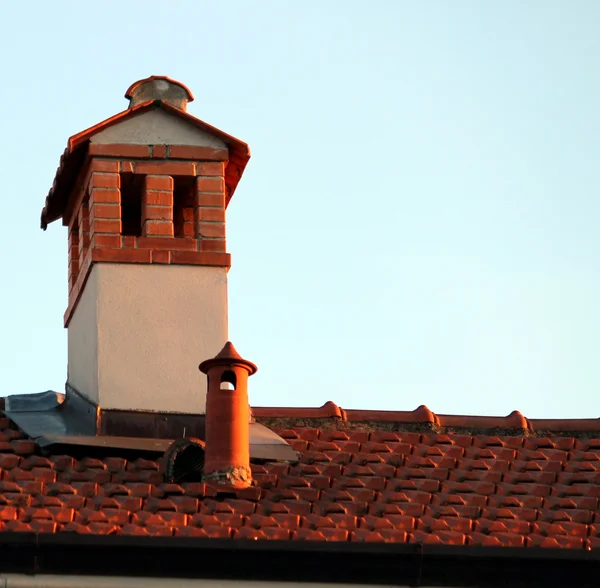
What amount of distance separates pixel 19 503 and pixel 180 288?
102 inches

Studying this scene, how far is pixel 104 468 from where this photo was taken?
477 inches

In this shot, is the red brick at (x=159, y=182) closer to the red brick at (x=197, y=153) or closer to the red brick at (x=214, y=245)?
the red brick at (x=197, y=153)

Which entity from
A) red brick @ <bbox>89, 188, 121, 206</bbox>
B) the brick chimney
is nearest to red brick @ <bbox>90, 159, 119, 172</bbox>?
the brick chimney

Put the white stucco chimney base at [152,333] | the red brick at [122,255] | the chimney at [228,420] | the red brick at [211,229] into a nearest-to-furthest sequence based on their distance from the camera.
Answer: the chimney at [228,420]
the white stucco chimney base at [152,333]
the red brick at [122,255]
the red brick at [211,229]

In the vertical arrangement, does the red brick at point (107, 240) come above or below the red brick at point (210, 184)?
below

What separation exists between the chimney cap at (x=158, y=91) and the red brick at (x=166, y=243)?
116 cm

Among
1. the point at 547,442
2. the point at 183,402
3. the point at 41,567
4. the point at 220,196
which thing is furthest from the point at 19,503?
the point at 547,442

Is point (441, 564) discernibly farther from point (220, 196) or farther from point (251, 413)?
point (220, 196)

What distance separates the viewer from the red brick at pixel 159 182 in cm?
1344

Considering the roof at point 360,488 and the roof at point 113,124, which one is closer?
the roof at point 360,488

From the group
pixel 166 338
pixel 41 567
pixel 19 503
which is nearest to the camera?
pixel 41 567

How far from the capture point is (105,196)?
13.4m

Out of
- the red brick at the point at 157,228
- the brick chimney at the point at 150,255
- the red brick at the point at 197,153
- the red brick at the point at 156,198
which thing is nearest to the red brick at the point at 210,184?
the brick chimney at the point at 150,255

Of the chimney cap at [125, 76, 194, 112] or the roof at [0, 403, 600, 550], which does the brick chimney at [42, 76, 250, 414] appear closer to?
the chimney cap at [125, 76, 194, 112]
